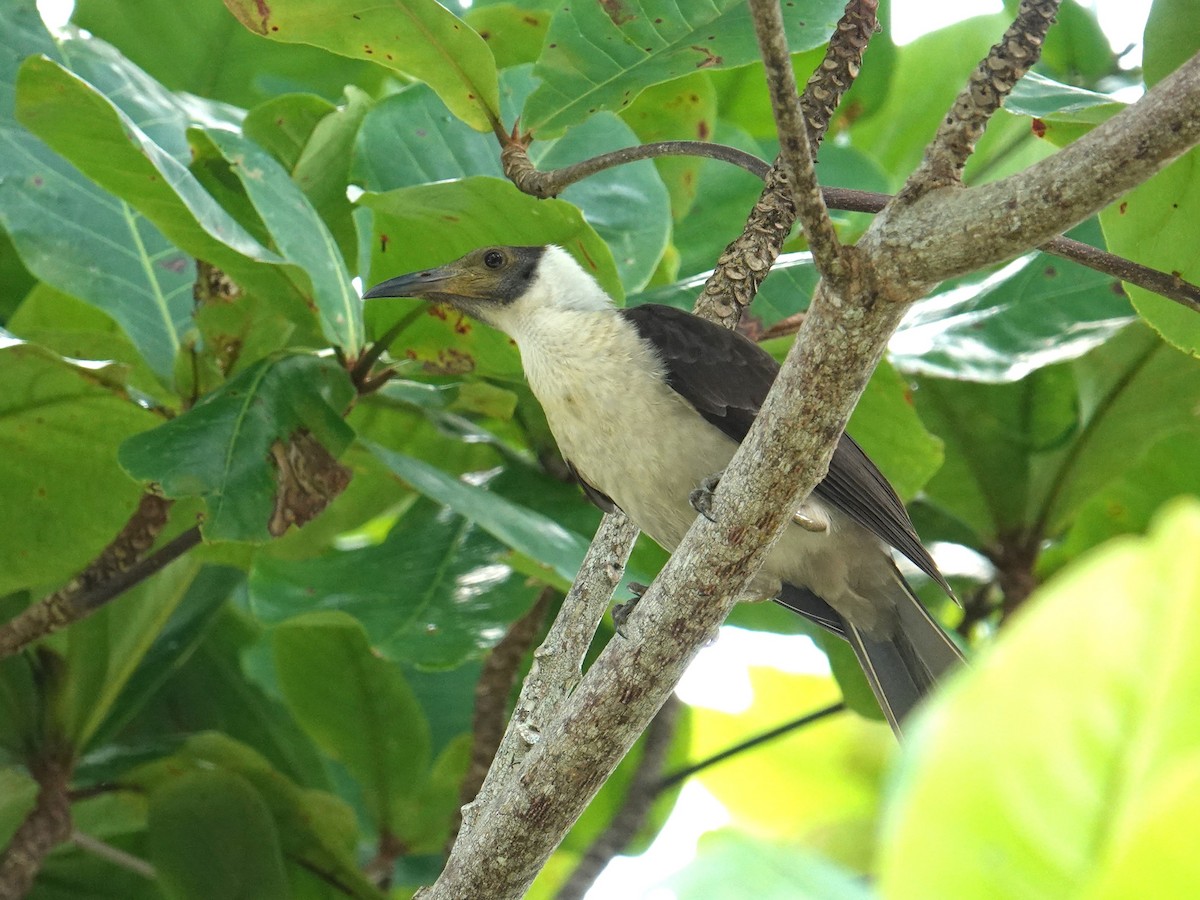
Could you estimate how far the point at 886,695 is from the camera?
111 inches

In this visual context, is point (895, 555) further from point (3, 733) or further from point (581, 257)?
point (3, 733)

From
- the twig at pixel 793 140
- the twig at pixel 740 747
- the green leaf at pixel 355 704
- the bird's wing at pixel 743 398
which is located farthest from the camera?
the green leaf at pixel 355 704

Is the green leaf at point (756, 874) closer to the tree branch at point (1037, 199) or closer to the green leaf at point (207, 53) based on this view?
the tree branch at point (1037, 199)

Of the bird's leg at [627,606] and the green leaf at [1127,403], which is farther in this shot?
the green leaf at [1127,403]

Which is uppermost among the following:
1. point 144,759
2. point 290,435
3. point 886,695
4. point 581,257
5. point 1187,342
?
point 1187,342

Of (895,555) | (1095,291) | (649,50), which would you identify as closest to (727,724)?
(895,555)

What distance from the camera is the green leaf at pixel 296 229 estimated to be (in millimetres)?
2322

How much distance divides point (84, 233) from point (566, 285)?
1129mm

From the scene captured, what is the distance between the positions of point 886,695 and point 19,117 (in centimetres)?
206

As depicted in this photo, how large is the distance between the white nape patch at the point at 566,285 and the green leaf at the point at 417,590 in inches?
24.5

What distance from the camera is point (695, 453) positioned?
105 inches

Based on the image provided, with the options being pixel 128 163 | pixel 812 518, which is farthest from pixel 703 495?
pixel 128 163

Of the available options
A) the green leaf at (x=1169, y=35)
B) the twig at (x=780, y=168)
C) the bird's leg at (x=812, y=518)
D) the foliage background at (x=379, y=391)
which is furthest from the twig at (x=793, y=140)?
the green leaf at (x=1169, y=35)

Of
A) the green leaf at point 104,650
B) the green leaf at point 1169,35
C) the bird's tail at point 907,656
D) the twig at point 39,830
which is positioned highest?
the green leaf at point 1169,35
